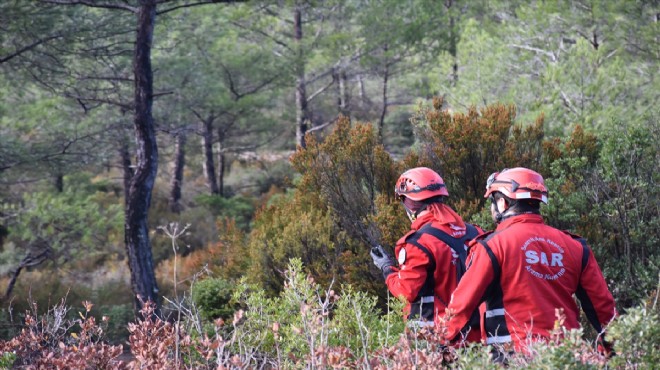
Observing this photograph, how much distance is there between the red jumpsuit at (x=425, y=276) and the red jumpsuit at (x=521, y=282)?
0.42 metres

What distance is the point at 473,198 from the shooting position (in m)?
7.52

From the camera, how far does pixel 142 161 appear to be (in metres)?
9.50

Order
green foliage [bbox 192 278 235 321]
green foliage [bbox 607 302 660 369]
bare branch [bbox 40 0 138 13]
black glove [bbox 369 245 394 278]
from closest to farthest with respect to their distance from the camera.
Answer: green foliage [bbox 607 302 660 369]
black glove [bbox 369 245 394 278]
bare branch [bbox 40 0 138 13]
green foliage [bbox 192 278 235 321]

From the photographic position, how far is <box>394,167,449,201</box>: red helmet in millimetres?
4484

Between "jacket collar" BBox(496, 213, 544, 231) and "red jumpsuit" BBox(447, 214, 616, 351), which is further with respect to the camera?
"jacket collar" BBox(496, 213, 544, 231)

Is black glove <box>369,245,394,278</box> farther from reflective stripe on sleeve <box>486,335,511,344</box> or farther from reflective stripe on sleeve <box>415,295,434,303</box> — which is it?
reflective stripe on sleeve <box>486,335,511,344</box>

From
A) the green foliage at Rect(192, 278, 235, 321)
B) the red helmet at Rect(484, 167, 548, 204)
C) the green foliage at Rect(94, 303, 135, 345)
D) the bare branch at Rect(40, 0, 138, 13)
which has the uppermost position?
the bare branch at Rect(40, 0, 138, 13)

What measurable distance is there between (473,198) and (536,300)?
3.97m

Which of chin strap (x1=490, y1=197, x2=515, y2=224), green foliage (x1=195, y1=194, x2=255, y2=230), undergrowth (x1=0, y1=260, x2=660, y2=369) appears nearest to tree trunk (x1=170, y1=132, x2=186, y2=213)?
green foliage (x1=195, y1=194, x2=255, y2=230)

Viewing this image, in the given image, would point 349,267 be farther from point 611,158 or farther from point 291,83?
point 291,83

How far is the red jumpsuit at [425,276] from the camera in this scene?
4.12 meters

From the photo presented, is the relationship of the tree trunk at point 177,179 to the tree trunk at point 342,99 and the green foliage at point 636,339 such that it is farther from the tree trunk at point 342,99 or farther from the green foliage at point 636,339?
the green foliage at point 636,339

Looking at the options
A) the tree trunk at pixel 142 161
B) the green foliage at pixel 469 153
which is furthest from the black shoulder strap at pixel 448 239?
the tree trunk at pixel 142 161

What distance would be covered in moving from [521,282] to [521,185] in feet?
1.75
